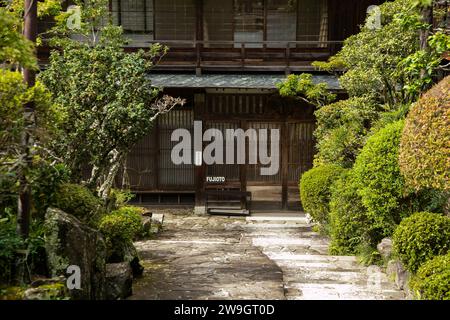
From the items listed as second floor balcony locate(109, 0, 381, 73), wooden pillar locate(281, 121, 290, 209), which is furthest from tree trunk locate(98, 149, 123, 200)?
wooden pillar locate(281, 121, 290, 209)

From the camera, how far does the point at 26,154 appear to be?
6.22 meters

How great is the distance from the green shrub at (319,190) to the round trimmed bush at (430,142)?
15.2 feet

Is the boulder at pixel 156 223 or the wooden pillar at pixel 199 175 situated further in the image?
the wooden pillar at pixel 199 175

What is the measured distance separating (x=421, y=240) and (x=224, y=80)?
985cm

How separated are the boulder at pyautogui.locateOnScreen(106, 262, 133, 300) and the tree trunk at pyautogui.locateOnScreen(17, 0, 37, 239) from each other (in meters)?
1.59

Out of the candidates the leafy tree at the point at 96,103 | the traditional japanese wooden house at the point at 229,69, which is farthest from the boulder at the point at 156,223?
the leafy tree at the point at 96,103

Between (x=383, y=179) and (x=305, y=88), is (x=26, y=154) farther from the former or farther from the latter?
(x=305, y=88)

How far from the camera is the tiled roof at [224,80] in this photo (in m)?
15.4

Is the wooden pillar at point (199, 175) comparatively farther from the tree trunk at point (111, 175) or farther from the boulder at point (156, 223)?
the tree trunk at point (111, 175)

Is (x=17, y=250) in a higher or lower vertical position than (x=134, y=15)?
lower

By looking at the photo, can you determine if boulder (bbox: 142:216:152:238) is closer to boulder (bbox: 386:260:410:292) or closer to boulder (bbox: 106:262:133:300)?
boulder (bbox: 106:262:133:300)

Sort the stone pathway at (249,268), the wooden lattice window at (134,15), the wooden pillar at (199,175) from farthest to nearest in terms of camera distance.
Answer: the wooden lattice window at (134,15), the wooden pillar at (199,175), the stone pathway at (249,268)

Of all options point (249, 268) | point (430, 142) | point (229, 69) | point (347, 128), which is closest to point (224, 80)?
point (229, 69)

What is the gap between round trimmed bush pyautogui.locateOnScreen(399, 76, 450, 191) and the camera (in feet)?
22.3
